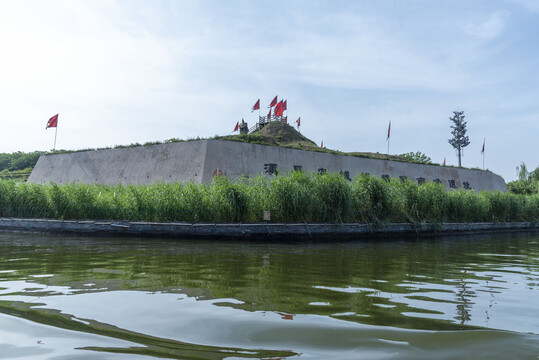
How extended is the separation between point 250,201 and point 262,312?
24.0 ft

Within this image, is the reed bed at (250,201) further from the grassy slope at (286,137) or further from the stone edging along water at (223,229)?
the grassy slope at (286,137)

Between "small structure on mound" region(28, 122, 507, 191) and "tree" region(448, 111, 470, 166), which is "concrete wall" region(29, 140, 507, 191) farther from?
"tree" region(448, 111, 470, 166)

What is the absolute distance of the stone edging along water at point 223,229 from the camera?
8.73m

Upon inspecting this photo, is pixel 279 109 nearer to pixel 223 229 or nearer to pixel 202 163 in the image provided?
pixel 202 163

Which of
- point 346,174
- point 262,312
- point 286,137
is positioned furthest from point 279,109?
point 262,312

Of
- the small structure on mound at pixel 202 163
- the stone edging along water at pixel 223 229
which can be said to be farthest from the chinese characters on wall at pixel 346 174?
the stone edging along water at pixel 223 229

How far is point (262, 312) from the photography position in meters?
2.35

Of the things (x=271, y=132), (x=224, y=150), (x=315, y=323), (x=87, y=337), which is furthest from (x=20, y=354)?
(x=271, y=132)

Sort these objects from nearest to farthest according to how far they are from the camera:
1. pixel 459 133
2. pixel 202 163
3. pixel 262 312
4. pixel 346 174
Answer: pixel 262 312
pixel 202 163
pixel 346 174
pixel 459 133

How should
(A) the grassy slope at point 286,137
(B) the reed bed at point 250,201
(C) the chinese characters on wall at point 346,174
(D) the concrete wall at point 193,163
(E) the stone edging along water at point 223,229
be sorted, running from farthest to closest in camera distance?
(A) the grassy slope at point 286,137
(D) the concrete wall at point 193,163
(C) the chinese characters on wall at point 346,174
(B) the reed bed at point 250,201
(E) the stone edging along water at point 223,229

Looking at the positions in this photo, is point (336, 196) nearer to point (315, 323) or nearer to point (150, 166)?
point (315, 323)

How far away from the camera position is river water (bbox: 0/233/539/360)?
1.69 meters

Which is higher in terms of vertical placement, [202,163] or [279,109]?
[279,109]

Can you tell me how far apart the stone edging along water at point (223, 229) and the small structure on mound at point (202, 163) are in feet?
15.2
